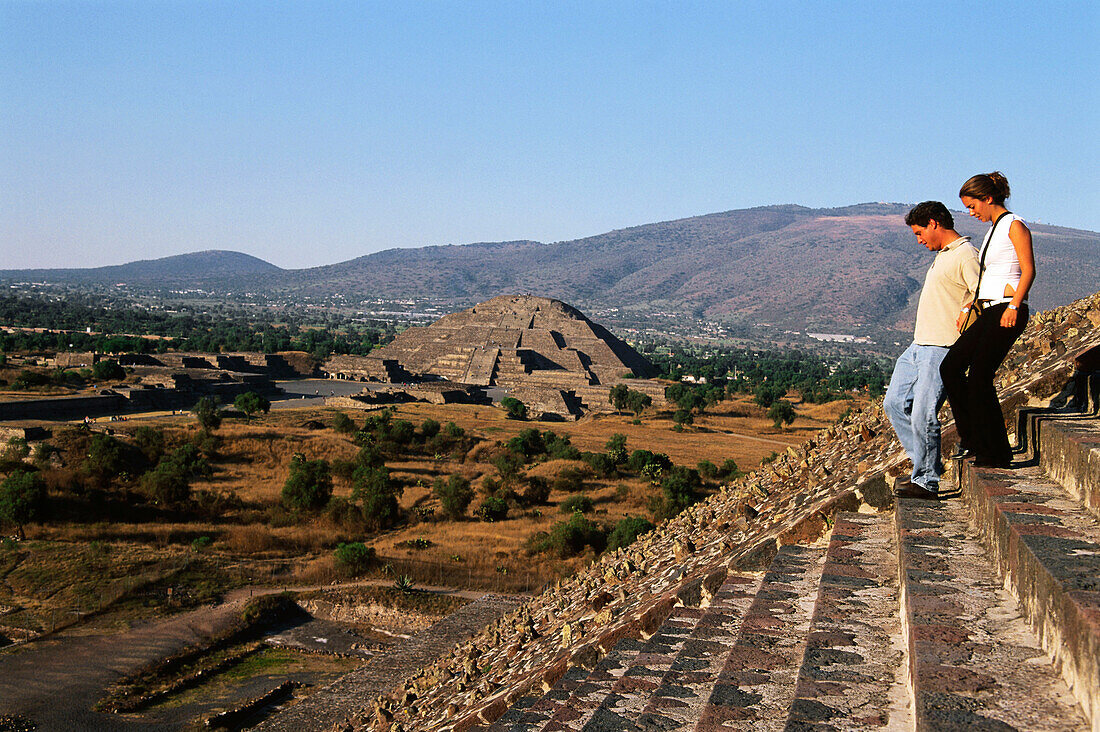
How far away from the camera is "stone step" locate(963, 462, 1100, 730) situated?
179cm

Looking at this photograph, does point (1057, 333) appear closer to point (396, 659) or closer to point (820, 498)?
point (820, 498)

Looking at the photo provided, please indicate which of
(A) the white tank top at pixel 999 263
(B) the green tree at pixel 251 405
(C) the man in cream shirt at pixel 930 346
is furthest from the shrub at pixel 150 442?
(A) the white tank top at pixel 999 263

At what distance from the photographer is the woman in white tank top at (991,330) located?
376 cm

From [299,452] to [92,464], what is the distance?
6.47 metres

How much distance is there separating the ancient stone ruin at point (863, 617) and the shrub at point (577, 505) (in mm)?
17810

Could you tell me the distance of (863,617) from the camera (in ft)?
9.50

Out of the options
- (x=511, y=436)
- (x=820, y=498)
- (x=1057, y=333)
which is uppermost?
(x=1057, y=333)

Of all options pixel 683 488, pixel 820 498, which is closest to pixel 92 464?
pixel 683 488

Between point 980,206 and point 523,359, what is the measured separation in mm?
54207

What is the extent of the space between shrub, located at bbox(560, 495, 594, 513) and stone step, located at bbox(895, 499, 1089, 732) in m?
20.7

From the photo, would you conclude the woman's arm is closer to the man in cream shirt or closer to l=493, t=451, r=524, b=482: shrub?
Answer: the man in cream shirt

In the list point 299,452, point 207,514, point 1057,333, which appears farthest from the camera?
point 299,452

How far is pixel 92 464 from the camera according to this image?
23.3 meters

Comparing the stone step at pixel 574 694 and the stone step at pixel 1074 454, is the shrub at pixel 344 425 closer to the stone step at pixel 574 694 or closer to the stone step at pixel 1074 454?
the stone step at pixel 574 694
